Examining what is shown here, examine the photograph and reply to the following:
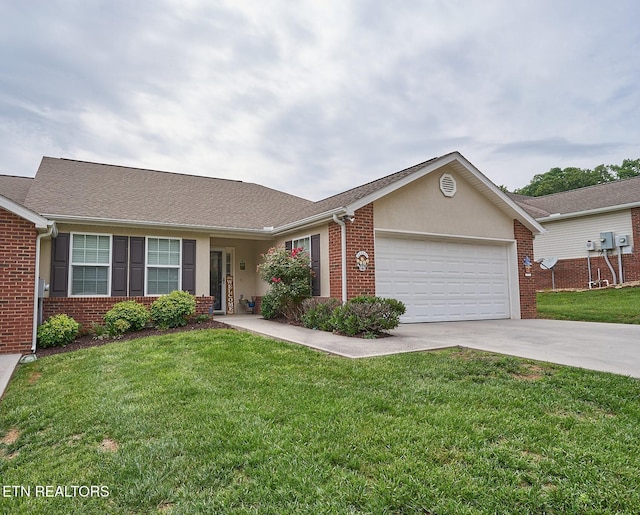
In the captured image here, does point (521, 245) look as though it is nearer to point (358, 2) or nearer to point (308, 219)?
point (308, 219)

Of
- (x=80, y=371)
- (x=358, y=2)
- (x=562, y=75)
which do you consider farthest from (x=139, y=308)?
(x=562, y=75)

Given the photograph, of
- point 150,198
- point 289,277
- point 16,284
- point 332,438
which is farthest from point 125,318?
point 332,438

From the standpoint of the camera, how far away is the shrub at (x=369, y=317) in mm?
8148

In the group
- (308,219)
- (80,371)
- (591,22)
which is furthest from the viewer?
(308,219)

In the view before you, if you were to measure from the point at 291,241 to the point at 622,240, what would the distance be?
14.3 metres

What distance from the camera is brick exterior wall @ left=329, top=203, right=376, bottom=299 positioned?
9727mm

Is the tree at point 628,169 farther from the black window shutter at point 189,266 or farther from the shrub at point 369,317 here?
the black window shutter at point 189,266

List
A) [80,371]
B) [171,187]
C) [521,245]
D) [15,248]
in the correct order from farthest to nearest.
Result: [171,187]
[521,245]
[15,248]
[80,371]

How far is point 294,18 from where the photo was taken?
30.2 feet

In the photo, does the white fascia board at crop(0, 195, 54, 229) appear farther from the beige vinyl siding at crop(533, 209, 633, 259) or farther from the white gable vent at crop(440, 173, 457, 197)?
the beige vinyl siding at crop(533, 209, 633, 259)

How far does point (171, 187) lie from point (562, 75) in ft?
42.3

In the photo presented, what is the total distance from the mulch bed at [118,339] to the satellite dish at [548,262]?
1598 centimetres

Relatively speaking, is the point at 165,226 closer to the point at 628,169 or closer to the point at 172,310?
the point at 172,310

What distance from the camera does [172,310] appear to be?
10.0 meters
